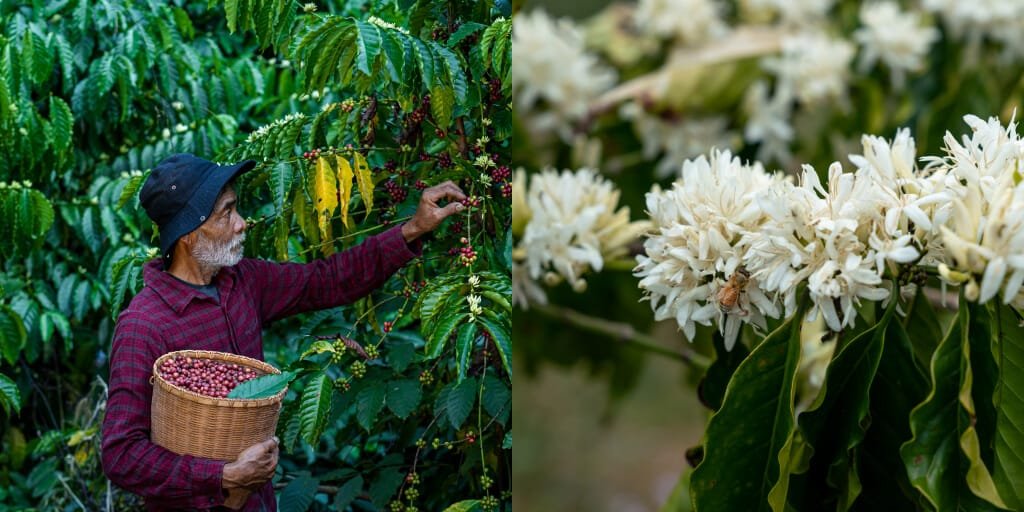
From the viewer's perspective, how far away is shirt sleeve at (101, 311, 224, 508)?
1100mm

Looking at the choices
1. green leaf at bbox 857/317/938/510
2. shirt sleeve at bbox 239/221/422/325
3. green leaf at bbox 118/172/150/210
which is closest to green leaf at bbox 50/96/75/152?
green leaf at bbox 118/172/150/210

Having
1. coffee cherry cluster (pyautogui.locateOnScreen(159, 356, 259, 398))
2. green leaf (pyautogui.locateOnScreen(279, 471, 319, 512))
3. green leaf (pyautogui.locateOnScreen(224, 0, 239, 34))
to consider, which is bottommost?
green leaf (pyautogui.locateOnScreen(279, 471, 319, 512))

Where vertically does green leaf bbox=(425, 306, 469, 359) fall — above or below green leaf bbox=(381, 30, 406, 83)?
below

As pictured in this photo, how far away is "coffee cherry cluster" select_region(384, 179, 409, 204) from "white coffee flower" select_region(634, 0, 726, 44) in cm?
86

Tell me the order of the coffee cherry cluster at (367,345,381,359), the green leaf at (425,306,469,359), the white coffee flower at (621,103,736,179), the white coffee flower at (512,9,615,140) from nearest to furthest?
1. the green leaf at (425,306,469,359)
2. the coffee cherry cluster at (367,345,381,359)
3. the white coffee flower at (512,9,615,140)
4. the white coffee flower at (621,103,736,179)

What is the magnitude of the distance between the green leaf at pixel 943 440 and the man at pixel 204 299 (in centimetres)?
61

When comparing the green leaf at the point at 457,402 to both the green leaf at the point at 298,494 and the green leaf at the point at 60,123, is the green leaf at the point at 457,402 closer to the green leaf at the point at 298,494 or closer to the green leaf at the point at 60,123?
the green leaf at the point at 298,494

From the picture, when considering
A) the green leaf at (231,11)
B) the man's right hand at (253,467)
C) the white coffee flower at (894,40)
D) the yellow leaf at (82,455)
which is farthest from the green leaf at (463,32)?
the white coffee flower at (894,40)

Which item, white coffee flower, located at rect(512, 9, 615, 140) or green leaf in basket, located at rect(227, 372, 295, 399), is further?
white coffee flower, located at rect(512, 9, 615, 140)

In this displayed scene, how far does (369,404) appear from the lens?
4.17ft

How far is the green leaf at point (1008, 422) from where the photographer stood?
0.83 metres

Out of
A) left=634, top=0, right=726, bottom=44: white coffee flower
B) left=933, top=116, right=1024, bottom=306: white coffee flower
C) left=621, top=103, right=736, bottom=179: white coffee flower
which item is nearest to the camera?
left=933, top=116, right=1024, bottom=306: white coffee flower

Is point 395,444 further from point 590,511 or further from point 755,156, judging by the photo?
point 590,511

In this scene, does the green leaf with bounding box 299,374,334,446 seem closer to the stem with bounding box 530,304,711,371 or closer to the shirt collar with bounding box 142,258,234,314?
the shirt collar with bounding box 142,258,234,314
